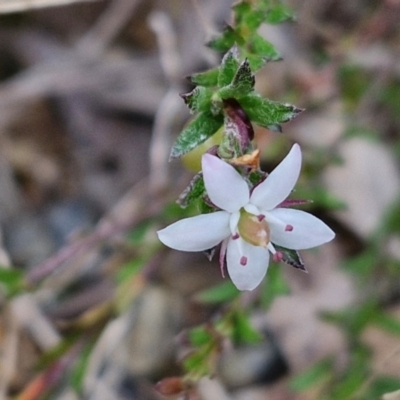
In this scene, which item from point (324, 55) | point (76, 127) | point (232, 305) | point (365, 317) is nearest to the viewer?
point (232, 305)

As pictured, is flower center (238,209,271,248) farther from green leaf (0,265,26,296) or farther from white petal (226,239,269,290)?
green leaf (0,265,26,296)

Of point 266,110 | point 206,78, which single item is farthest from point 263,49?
point 266,110

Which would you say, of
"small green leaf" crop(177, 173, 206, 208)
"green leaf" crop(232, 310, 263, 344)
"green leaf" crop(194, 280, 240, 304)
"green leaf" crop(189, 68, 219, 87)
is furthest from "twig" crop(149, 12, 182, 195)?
"small green leaf" crop(177, 173, 206, 208)

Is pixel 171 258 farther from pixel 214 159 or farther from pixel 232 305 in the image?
pixel 214 159

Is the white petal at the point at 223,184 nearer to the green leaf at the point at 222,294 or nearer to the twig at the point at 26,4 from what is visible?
the green leaf at the point at 222,294

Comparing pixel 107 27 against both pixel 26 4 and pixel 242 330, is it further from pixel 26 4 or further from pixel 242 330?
pixel 242 330

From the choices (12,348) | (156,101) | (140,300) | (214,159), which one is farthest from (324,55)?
(214,159)
